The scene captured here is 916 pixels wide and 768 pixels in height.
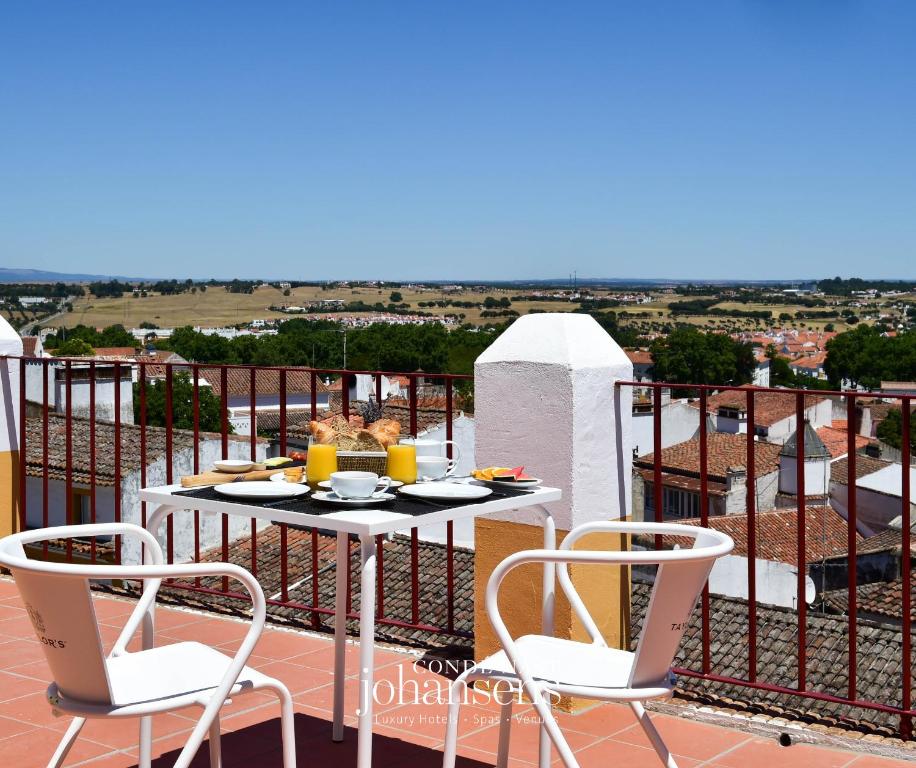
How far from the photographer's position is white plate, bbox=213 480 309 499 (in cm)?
289

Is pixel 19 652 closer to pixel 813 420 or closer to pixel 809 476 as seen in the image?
pixel 809 476

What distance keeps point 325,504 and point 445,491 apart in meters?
0.34

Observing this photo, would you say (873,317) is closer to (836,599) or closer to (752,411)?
(836,599)

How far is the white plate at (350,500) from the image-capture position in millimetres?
2795

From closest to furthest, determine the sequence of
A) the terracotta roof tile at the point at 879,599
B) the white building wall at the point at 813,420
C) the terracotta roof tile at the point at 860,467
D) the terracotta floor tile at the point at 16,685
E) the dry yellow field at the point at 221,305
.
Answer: the terracotta floor tile at the point at 16,685 < the terracotta roof tile at the point at 879,599 < the terracotta roof tile at the point at 860,467 < the white building wall at the point at 813,420 < the dry yellow field at the point at 221,305

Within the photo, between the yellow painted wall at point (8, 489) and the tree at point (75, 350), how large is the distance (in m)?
52.4

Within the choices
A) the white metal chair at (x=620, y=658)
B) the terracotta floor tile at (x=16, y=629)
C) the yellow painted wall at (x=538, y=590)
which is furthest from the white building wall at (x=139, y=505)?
the white metal chair at (x=620, y=658)

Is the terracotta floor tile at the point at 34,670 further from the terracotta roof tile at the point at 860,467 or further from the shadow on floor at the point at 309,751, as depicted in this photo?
the terracotta roof tile at the point at 860,467

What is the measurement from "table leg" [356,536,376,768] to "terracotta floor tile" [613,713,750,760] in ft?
3.63

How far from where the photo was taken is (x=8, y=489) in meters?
5.56

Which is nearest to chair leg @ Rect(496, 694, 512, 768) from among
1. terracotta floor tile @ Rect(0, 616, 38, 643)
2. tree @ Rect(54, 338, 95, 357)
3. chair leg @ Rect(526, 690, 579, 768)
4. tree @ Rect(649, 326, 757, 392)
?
chair leg @ Rect(526, 690, 579, 768)

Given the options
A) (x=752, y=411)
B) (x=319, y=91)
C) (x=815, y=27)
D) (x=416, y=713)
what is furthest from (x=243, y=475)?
(x=815, y=27)

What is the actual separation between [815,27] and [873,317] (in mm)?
34157

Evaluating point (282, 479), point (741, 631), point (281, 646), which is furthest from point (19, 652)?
point (741, 631)
